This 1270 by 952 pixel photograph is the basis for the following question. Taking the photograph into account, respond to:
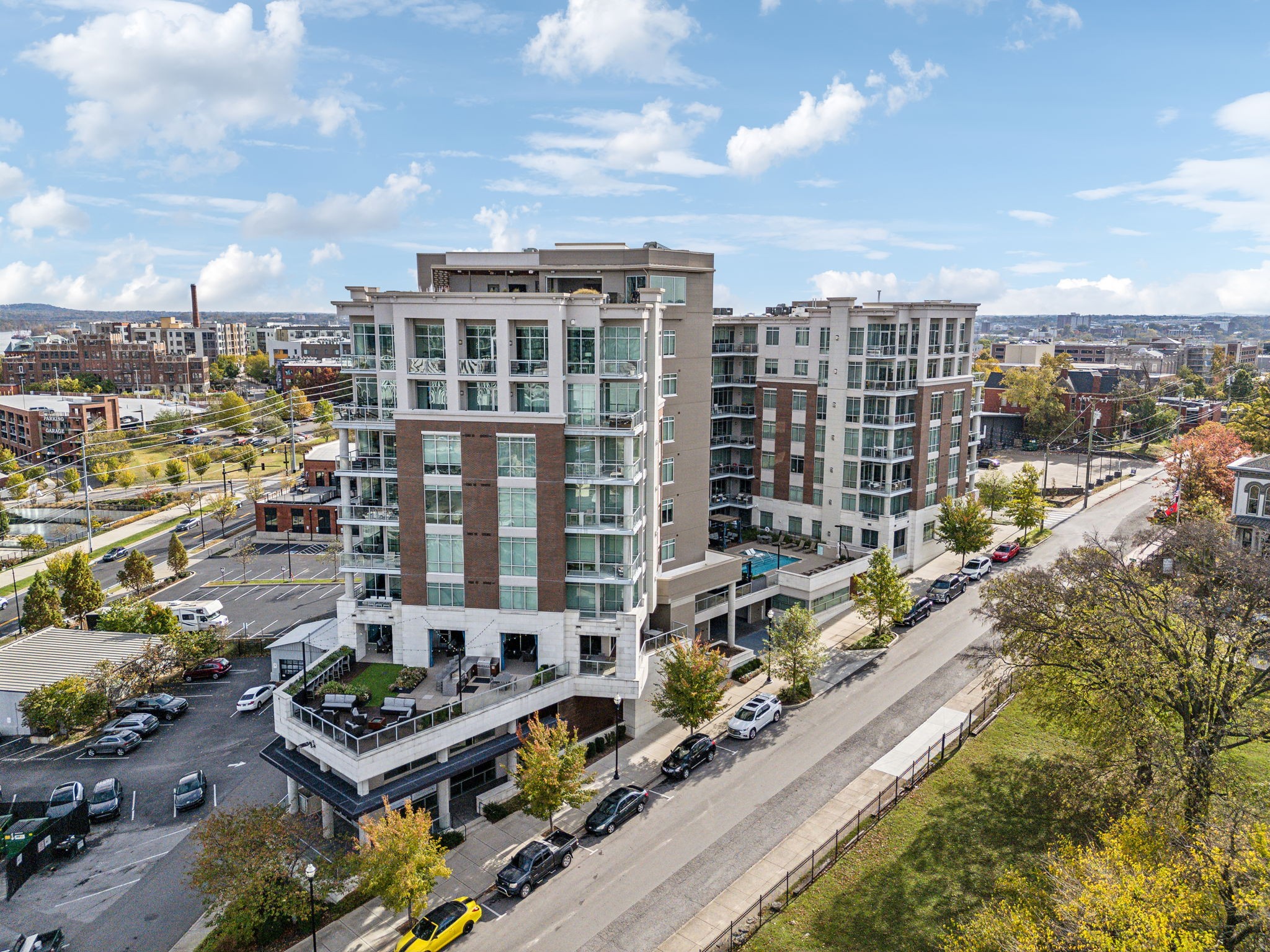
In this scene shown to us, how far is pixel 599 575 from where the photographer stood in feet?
130

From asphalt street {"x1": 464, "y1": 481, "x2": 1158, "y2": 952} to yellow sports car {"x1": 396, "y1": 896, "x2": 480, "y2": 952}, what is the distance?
62cm

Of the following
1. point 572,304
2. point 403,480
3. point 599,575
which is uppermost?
point 572,304

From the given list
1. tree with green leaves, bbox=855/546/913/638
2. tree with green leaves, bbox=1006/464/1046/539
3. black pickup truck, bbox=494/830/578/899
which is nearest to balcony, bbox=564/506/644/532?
black pickup truck, bbox=494/830/578/899

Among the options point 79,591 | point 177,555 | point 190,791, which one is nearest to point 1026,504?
point 190,791

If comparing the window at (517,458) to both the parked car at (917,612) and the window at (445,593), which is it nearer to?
the window at (445,593)

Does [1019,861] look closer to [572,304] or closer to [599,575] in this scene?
[599,575]

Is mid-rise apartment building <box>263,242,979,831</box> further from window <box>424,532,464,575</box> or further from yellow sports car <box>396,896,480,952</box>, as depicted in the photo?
yellow sports car <box>396,896,480,952</box>

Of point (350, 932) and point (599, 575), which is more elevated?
point (599, 575)

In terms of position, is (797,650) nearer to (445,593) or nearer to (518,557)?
(518,557)

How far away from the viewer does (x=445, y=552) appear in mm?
40250

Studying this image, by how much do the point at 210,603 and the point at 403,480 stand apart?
3091 centimetres

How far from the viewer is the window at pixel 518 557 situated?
3975cm

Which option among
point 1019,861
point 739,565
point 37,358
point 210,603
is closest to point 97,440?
point 210,603

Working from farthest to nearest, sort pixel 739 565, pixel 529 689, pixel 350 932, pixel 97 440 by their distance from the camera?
pixel 97 440
pixel 739 565
pixel 529 689
pixel 350 932
